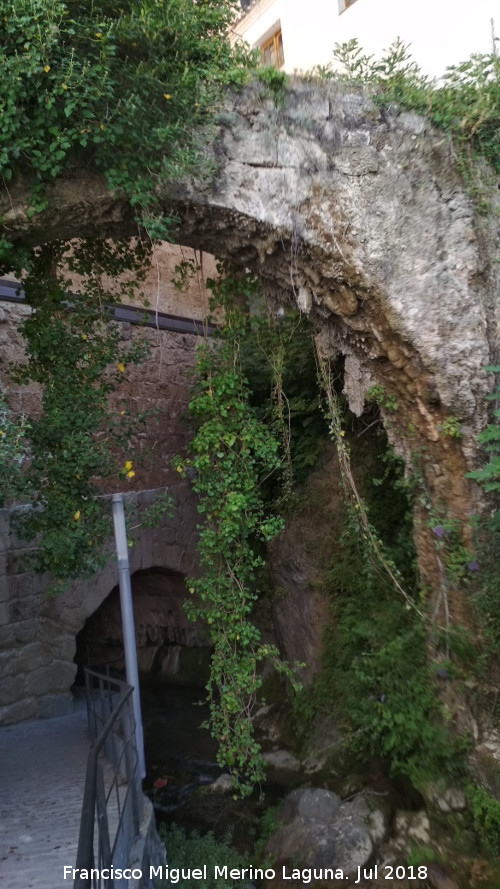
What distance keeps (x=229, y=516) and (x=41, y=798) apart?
87.1 inches

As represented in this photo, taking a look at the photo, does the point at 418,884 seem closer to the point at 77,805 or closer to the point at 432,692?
the point at 432,692

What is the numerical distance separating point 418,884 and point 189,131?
459 cm

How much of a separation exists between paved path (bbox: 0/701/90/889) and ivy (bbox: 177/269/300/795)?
1.11 metres

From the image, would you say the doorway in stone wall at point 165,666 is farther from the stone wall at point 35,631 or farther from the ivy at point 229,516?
the ivy at point 229,516

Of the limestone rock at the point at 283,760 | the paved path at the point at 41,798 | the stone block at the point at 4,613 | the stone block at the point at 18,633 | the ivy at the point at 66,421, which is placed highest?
the ivy at the point at 66,421

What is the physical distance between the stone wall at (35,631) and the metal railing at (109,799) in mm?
626

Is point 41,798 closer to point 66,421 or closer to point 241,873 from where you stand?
point 241,873

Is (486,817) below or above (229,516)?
below

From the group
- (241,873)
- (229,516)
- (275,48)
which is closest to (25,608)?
(229,516)

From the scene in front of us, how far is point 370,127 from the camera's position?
4.19m

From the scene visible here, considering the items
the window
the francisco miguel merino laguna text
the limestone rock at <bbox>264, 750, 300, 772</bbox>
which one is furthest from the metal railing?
the window

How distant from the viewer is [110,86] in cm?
354

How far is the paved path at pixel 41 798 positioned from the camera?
334 centimetres

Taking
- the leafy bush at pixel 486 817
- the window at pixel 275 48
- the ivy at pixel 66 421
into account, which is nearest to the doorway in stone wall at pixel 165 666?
the ivy at pixel 66 421
